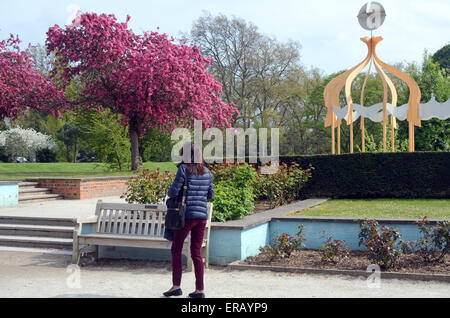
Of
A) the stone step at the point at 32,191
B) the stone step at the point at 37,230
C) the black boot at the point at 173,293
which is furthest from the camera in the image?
the stone step at the point at 32,191

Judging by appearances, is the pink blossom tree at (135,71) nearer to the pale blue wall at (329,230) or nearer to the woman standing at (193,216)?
the pale blue wall at (329,230)

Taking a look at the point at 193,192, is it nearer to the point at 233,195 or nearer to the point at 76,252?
the point at 76,252

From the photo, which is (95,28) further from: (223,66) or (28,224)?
(223,66)

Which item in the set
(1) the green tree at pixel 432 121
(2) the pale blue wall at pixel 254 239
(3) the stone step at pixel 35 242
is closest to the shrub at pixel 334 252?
(2) the pale blue wall at pixel 254 239

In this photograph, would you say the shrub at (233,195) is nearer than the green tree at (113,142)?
Yes

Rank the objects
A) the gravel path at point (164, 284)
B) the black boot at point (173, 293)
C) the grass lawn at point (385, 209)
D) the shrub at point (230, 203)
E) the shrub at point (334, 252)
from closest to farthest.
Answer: the black boot at point (173, 293), the gravel path at point (164, 284), the shrub at point (334, 252), the shrub at point (230, 203), the grass lawn at point (385, 209)

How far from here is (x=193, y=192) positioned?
556 cm

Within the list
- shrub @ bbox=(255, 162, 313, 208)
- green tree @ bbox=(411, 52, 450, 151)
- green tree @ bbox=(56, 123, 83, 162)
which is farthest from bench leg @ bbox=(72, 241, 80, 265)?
green tree @ bbox=(56, 123, 83, 162)

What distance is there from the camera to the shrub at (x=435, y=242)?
6.87 m

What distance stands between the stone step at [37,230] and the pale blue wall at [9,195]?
3095mm

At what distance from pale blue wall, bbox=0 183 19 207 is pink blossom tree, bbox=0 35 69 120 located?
8.53 m

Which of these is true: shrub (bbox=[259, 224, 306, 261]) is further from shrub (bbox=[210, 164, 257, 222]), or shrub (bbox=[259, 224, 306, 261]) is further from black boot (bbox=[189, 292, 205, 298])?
black boot (bbox=[189, 292, 205, 298])

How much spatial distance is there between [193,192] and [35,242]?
4.94m

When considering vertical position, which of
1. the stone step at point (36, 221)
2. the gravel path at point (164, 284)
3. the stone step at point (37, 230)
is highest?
the stone step at point (36, 221)
